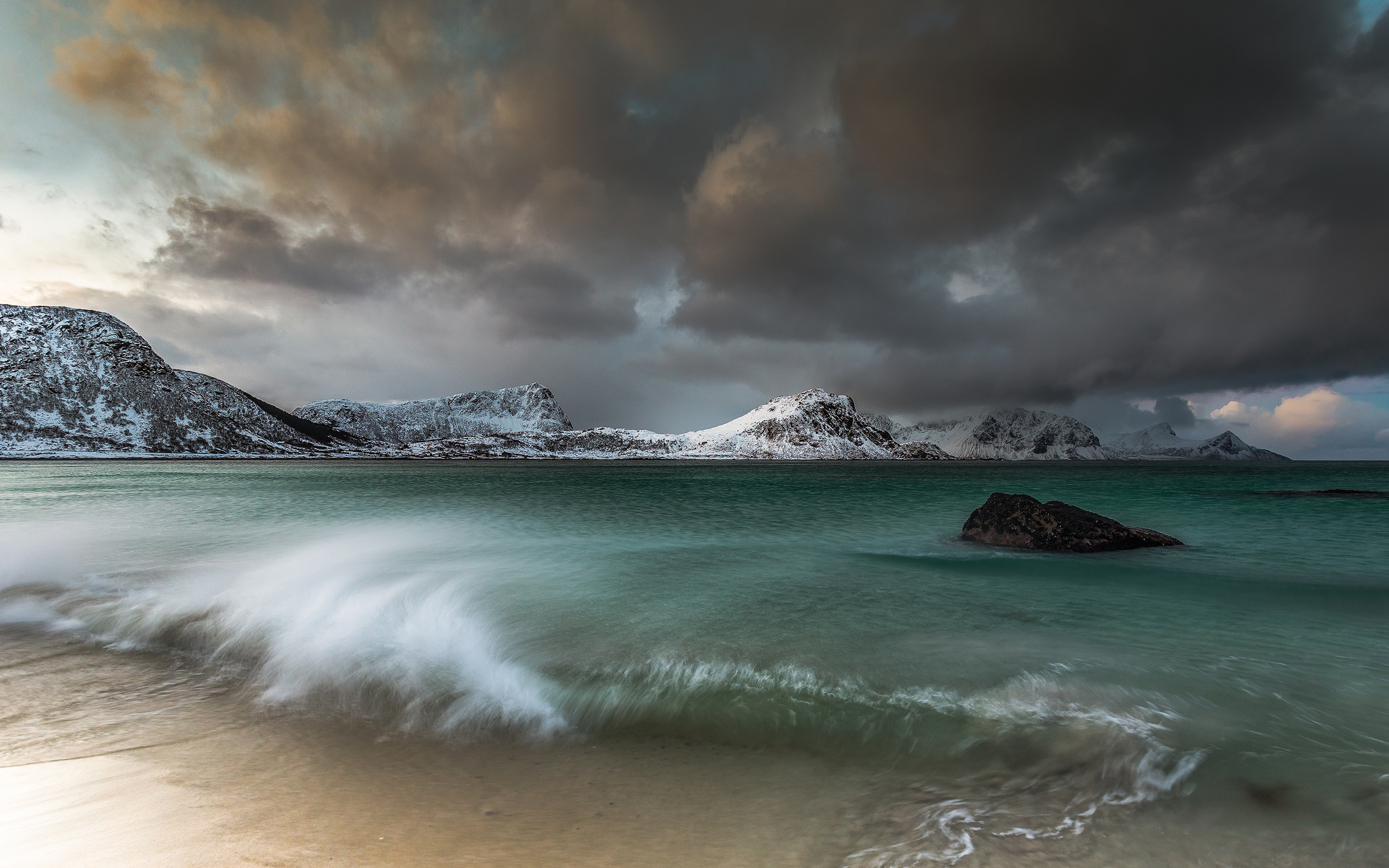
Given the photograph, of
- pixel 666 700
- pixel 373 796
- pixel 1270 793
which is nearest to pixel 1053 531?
pixel 1270 793

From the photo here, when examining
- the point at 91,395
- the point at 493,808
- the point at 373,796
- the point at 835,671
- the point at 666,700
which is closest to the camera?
the point at 493,808

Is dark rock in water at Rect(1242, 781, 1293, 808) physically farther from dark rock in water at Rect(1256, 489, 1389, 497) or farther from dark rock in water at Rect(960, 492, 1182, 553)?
dark rock in water at Rect(1256, 489, 1389, 497)

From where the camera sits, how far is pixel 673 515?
88.5 feet

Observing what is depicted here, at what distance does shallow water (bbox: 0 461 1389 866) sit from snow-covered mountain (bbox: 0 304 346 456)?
206 meters

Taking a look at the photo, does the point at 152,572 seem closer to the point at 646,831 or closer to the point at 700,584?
the point at 700,584

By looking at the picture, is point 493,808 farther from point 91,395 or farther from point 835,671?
point 91,395

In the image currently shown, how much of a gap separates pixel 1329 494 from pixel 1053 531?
142ft

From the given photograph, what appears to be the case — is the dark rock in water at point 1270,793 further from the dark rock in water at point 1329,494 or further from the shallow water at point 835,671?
the dark rock in water at point 1329,494

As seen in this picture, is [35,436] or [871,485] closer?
[871,485]

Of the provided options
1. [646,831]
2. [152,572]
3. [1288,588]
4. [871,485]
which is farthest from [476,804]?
[871,485]

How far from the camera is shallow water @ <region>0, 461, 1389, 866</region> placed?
420 cm

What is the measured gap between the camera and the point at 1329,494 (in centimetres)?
4122

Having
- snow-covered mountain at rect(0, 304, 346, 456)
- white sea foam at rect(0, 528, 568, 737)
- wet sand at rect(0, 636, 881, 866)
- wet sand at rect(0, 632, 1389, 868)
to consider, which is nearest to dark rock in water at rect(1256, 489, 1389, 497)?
wet sand at rect(0, 632, 1389, 868)

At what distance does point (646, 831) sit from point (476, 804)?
1.30 m
